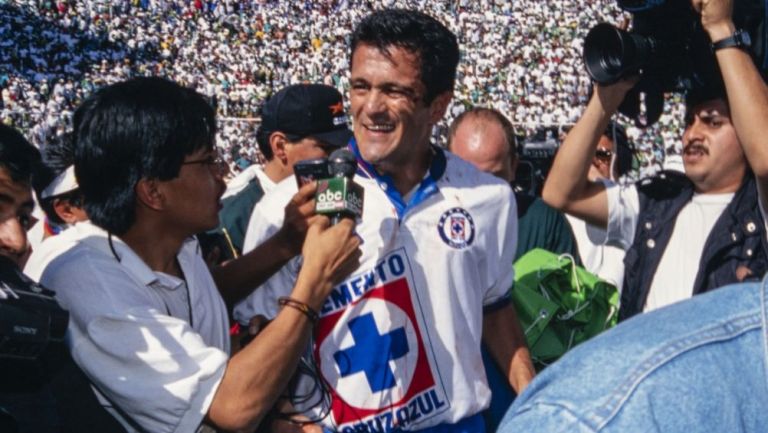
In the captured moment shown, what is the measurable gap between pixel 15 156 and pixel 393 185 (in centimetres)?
89

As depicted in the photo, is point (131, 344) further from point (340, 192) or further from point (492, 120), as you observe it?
point (492, 120)

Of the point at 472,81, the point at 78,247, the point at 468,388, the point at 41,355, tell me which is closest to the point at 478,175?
the point at 468,388

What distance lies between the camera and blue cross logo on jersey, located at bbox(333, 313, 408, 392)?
232 centimetres

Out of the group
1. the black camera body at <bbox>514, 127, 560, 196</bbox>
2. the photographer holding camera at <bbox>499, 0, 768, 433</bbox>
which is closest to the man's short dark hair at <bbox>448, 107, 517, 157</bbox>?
the black camera body at <bbox>514, 127, 560, 196</bbox>

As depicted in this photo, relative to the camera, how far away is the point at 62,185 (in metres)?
2.89

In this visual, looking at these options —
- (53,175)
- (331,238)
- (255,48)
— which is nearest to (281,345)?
(331,238)

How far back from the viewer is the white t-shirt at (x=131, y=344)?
1.93m

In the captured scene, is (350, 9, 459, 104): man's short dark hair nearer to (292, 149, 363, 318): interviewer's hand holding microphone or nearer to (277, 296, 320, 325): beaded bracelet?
(292, 149, 363, 318): interviewer's hand holding microphone

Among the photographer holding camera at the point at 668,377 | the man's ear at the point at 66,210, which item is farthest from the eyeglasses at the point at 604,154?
the photographer holding camera at the point at 668,377

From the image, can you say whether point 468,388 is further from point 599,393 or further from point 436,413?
point 599,393

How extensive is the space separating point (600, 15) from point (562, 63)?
4.12m

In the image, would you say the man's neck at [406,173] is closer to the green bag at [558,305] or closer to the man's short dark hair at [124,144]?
the man's short dark hair at [124,144]

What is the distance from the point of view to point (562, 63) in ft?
96.8

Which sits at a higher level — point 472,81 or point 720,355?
point 720,355
